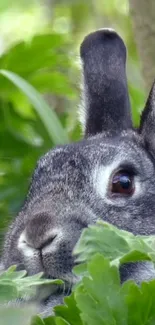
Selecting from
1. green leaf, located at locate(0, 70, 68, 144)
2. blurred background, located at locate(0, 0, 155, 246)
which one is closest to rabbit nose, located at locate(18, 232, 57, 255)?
blurred background, located at locate(0, 0, 155, 246)

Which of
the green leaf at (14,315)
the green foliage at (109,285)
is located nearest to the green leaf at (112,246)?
the green foliage at (109,285)

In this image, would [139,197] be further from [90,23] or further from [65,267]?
[90,23]

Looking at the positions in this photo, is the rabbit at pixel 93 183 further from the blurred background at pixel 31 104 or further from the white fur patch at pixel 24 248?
the blurred background at pixel 31 104

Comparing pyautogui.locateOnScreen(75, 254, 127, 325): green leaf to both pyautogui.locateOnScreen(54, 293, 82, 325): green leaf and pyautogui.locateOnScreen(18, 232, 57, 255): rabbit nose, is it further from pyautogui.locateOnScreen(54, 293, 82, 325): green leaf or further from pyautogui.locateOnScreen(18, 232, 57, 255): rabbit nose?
pyautogui.locateOnScreen(18, 232, 57, 255): rabbit nose

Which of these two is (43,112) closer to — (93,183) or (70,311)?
(93,183)

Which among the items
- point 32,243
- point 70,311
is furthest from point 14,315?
point 32,243

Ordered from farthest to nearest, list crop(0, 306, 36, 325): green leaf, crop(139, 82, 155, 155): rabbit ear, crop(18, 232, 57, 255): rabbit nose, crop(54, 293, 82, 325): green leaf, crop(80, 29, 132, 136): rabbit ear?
crop(80, 29, 132, 136): rabbit ear
crop(139, 82, 155, 155): rabbit ear
crop(18, 232, 57, 255): rabbit nose
crop(54, 293, 82, 325): green leaf
crop(0, 306, 36, 325): green leaf
